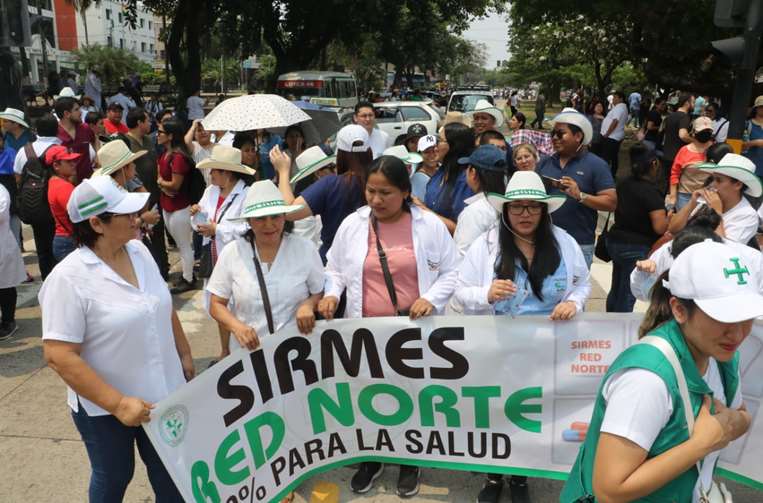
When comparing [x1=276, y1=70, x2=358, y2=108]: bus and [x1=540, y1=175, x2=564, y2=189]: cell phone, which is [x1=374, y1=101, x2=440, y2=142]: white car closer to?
[x1=276, y1=70, x2=358, y2=108]: bus

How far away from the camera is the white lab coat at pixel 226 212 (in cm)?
488

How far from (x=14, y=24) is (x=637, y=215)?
646cm

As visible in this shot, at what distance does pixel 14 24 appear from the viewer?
6.99 m

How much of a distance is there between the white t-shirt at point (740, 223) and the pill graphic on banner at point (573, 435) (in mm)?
1654

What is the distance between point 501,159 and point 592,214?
0.97 metres

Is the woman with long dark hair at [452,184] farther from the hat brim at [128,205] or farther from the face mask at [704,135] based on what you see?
the face mask at [704,135]

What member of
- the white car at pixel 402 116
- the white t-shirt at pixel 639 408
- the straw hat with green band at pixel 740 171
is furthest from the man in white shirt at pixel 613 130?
the white t-shirt at pixel 639 408

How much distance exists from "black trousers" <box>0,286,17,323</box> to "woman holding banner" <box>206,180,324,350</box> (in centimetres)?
341

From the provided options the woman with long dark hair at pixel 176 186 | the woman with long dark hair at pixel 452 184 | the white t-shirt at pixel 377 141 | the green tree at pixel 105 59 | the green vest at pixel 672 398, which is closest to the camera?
the green vest at pixel 672 398

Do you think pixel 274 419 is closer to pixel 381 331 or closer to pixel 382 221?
pixel 381 331

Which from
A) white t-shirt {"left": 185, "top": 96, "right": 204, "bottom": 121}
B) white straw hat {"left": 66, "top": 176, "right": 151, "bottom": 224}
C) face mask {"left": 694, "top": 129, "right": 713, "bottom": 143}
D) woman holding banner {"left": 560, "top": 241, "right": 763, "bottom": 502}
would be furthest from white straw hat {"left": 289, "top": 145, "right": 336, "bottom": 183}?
white t-shirt {"left": 185, "top": 96, "right": 204, "bottom": 121}

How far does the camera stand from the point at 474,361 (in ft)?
11.1

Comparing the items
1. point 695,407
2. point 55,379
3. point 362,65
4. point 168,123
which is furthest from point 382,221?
point 362,65

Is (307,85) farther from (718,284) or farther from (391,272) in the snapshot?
(718,284)
